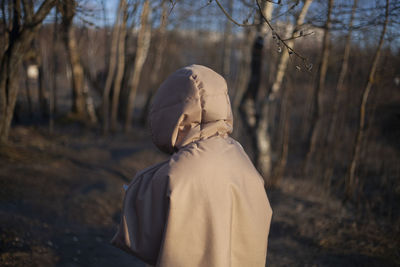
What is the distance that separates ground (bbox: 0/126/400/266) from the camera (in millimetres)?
3797

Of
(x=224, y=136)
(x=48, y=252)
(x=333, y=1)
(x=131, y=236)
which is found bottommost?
(x=48, y=252)

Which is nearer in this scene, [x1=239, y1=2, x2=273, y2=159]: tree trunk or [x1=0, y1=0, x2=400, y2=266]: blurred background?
[x1=0, y1=0, x2=400, y2=266]: blurred background

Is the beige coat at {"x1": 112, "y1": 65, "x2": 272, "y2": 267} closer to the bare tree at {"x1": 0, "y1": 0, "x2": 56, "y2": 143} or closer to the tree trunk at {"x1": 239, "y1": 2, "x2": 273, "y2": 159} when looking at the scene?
the bare tree at {"x1": 0, "y1": 0, "x2": 56, "y2": 143}

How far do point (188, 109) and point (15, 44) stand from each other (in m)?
4.66

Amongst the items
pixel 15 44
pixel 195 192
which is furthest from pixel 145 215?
pixel 15 44

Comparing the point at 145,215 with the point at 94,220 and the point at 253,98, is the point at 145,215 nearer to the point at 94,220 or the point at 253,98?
the point at 94,220

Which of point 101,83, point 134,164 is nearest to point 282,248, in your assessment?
point 134,164

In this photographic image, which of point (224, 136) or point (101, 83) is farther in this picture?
point (101, 83)

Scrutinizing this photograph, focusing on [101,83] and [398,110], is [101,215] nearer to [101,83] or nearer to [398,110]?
[398,110]

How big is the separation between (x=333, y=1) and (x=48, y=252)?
233 inches

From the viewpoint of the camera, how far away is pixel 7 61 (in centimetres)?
527

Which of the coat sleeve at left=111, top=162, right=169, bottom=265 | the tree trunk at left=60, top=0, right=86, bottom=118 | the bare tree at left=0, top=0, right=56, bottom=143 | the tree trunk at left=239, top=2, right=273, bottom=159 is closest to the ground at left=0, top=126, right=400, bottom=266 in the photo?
the bare tree at left=0, top=0, right=56, bottom=143

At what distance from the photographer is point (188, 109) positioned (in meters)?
1.84

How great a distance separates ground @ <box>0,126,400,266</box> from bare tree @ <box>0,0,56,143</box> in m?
1.16
